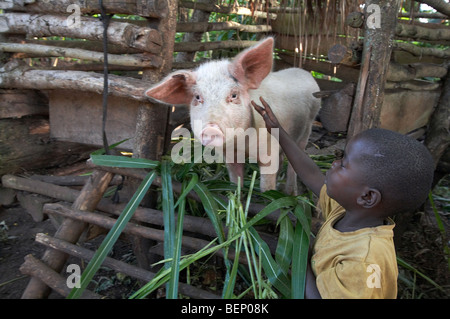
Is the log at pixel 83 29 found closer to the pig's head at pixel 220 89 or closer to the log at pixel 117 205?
the pig's head at pixel 220 89

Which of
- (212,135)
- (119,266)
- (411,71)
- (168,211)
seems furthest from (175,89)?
(411,71)

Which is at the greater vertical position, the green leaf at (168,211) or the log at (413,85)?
the log at (413,85)

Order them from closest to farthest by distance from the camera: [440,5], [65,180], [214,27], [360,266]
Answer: [360,266] < [440,5] < [65,180] < [214,27]

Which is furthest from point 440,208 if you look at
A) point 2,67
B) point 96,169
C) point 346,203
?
point 2,67

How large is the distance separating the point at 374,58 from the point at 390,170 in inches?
44.3

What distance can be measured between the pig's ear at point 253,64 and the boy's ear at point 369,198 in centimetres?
129

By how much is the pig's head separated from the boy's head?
92 cm

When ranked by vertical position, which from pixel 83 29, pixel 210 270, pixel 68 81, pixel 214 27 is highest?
pixel 214 27

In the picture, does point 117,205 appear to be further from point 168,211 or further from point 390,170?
point 390,170

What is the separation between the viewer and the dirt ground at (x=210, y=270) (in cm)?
285

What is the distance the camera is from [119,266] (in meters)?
2.33

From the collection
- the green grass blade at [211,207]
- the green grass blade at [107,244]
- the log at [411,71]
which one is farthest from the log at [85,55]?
the log at [411,71]

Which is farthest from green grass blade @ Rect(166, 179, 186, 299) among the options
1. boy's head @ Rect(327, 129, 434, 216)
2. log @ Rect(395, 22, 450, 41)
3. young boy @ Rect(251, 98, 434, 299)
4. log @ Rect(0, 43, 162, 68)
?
log @ Rect(395, 22, 450, 41)

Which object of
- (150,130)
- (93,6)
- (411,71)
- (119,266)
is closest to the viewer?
(119,266)
